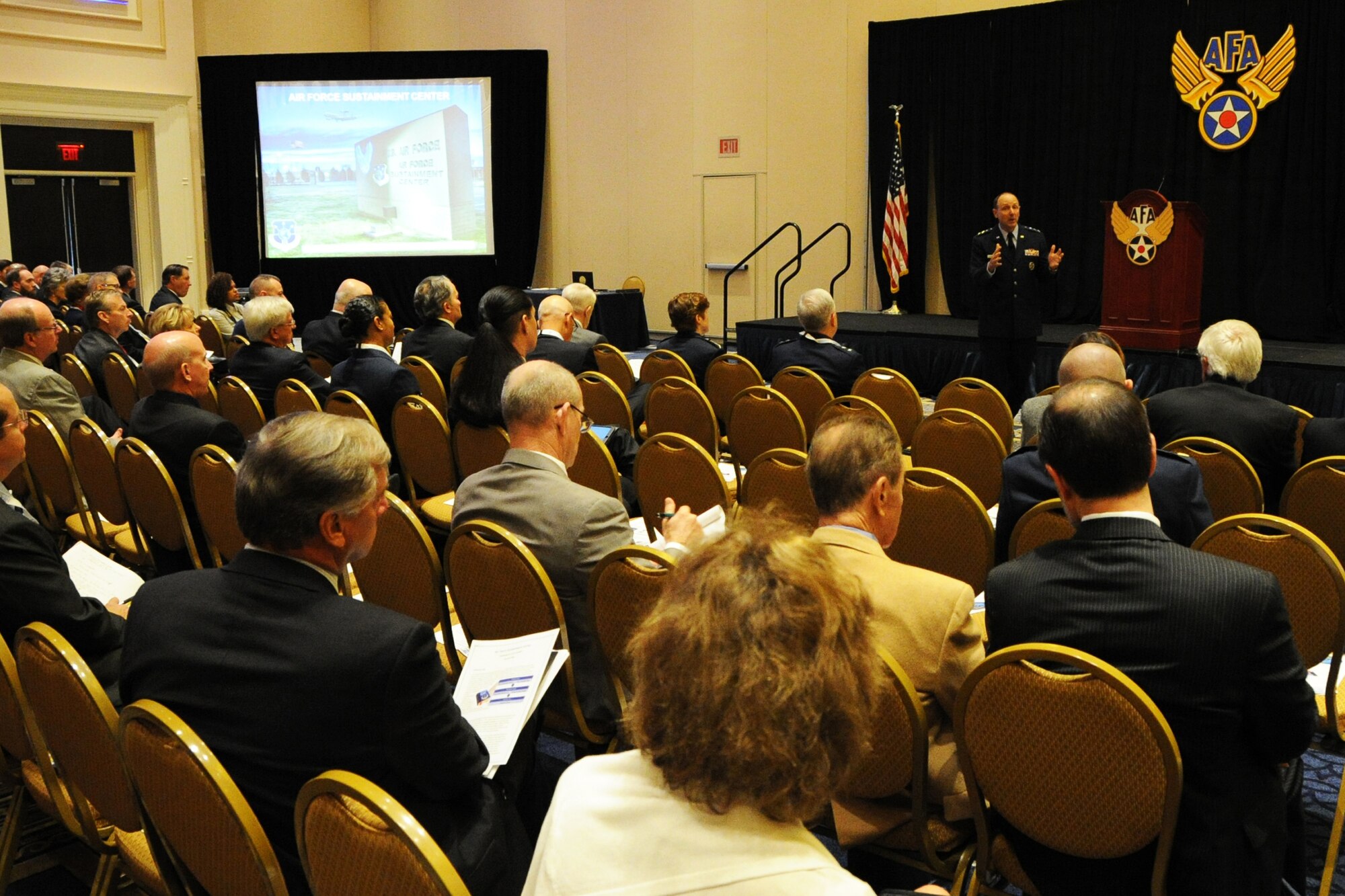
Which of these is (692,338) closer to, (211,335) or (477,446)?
(477,446)

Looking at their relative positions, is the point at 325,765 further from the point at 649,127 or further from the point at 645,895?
the point at 649,127

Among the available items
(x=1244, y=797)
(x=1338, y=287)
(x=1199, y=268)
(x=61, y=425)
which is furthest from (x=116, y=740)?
(x=1338, y=287)

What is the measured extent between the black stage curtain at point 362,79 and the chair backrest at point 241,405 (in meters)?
9.41

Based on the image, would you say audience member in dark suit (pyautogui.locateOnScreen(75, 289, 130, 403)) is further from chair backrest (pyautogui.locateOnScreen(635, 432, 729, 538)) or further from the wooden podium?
the wooden podium

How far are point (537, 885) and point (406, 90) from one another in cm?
1486

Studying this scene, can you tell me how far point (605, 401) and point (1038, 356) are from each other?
4.79m

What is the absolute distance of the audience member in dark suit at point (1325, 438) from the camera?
13.6ft

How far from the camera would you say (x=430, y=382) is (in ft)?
21.6

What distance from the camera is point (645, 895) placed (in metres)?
1.24

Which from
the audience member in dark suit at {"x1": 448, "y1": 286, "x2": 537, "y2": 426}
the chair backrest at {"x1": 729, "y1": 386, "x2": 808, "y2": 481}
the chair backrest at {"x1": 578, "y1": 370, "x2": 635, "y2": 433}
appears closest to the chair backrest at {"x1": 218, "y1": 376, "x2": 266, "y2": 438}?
the audience member in dark suit at {"x1": 448, "y1": 286, "x2": 537, "y2": 426}

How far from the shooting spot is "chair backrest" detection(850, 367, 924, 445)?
575cm

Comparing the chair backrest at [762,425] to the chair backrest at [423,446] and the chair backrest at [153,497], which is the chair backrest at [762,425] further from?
the chair backrest at [153,497]

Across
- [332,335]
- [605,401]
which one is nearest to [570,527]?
[605,401]

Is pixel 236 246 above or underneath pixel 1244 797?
above
